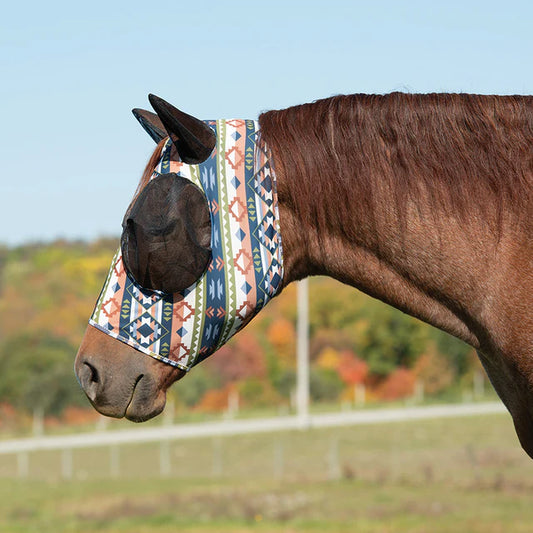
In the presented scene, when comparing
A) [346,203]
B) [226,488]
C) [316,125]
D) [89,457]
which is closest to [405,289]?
[346,203]

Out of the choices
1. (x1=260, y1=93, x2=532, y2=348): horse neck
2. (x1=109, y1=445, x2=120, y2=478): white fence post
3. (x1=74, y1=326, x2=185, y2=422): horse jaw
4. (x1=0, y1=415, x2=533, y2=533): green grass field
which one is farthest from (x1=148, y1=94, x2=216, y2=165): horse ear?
(x1=109, y1=445, x2=120, y2=478): white fence post

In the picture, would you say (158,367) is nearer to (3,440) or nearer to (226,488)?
(226,488)

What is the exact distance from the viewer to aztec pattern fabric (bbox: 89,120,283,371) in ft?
7.70

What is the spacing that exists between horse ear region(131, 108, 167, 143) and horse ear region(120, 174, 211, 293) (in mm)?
317

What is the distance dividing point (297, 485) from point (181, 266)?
1755 cm

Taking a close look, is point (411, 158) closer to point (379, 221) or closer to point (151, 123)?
point (379, 221)

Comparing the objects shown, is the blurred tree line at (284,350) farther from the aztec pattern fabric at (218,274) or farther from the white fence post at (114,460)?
the aztec pattern fabric at (218,274)

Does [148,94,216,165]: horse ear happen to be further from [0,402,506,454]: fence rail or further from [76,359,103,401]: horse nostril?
[0,402,506,454]: fence rail

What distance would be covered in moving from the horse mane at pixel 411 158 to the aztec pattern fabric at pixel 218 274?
10 centimetres

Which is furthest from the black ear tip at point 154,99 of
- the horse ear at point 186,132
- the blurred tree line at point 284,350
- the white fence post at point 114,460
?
the blurred tree line at point 284,350

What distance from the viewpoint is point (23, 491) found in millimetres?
18859

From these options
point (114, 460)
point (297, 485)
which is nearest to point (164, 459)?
point (114, 460)

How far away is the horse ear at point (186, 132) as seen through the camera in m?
2.22

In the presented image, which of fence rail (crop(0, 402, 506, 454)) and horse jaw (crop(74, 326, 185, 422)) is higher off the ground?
horse jaw (crop(74, 326, 185, 422))
